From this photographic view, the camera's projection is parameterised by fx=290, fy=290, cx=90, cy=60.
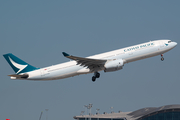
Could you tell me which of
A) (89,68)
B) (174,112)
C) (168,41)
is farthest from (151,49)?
(174,112)

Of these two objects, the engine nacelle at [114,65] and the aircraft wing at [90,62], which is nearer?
the aircraft wing at [90,62]

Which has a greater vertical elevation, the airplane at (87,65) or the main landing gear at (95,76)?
the airplane at (87,65)

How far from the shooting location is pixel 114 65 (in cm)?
5744

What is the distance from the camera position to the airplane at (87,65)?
58.1 m

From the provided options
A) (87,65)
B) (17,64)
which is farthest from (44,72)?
(87,65)

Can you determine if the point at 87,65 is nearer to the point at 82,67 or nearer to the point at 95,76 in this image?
the point at 82,67

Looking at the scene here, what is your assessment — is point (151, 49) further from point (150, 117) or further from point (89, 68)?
point (150, 117)

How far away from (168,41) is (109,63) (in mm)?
15501

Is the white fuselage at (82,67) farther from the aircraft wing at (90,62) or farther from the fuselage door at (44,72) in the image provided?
the aircraft wing at (90,62)

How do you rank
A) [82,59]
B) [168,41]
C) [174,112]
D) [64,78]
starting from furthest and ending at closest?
[174,112] < [168,41] < [64,78] < [82,59]

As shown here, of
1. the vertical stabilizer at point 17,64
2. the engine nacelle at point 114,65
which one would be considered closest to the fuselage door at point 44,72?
the vertical stabilizer at point 17,64

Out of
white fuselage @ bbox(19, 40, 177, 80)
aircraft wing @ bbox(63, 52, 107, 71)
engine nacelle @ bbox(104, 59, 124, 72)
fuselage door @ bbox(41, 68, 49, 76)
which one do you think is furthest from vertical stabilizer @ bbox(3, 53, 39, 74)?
engine nacelle @ bbox(104, 59, 124, 72)

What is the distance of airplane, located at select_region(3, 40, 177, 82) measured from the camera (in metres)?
58.1

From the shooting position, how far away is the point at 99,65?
59.3 m
